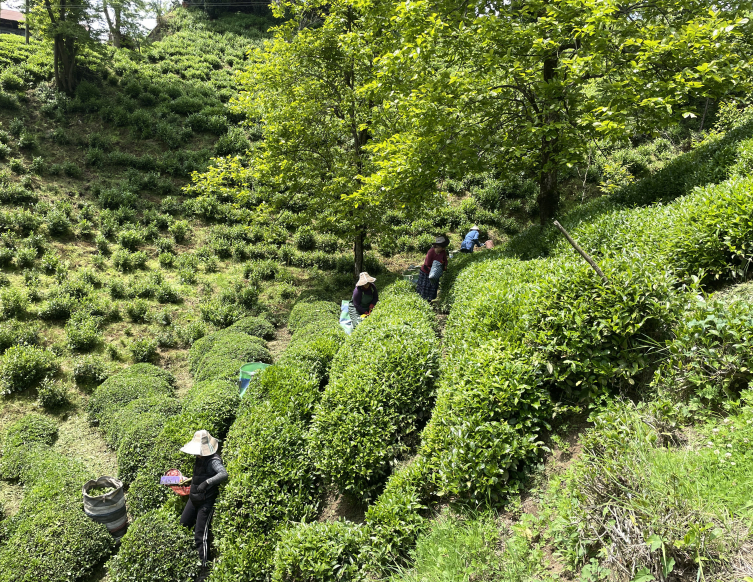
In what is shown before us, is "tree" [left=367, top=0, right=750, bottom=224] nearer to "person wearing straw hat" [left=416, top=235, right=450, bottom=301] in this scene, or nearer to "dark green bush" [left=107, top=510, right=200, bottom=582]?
"person wearing straw hat" [left=416, top=235, right=450, bottom=301]

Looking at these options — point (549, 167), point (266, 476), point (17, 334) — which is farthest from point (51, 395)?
point (549, 167)

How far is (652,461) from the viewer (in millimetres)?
2781

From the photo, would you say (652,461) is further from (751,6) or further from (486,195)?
(486,195)

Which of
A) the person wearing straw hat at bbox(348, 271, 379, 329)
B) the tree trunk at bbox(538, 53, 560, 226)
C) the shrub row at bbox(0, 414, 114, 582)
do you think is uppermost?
the tree trunk at bbox(538, 53, 560, 226)

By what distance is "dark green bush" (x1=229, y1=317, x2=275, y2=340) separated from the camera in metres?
11.4

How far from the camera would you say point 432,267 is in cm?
997

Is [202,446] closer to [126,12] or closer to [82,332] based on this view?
[82,332]

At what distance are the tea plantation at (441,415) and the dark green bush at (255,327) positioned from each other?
0.21 ft

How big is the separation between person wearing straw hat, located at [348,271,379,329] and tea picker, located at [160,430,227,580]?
4.22 m

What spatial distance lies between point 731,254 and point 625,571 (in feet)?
11.4

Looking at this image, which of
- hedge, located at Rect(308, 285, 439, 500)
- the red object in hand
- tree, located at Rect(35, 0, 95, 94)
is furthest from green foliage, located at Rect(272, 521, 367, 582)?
tree, located at Rect(35, 0, 95, 94)

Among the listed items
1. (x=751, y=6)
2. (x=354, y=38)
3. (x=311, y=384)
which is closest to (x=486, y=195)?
(x=354, y=38)

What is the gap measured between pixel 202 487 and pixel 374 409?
2623mm

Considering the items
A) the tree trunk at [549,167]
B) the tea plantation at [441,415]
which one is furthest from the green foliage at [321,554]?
the tree trunk at [549,167]
